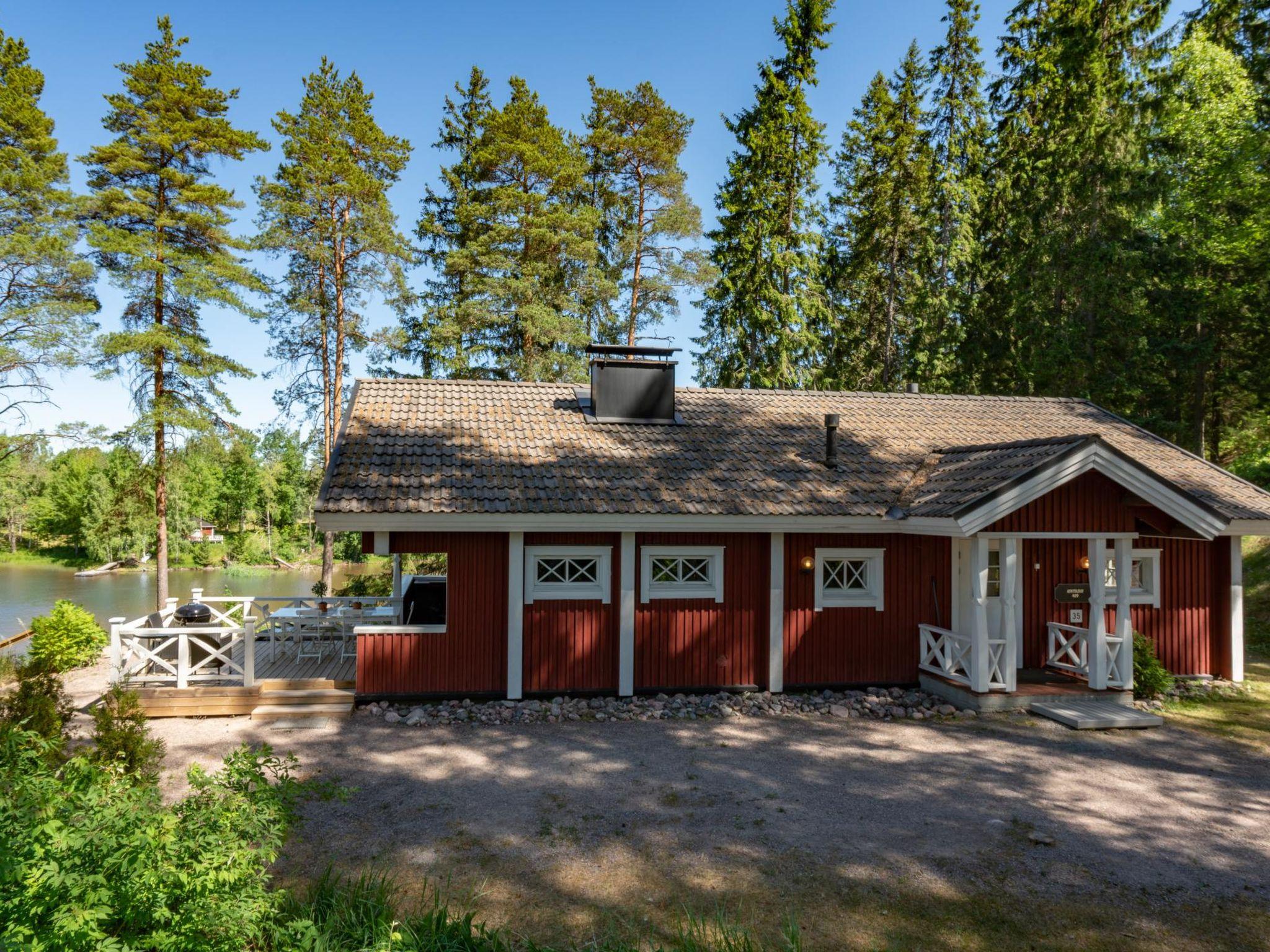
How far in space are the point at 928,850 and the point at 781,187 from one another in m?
20.2

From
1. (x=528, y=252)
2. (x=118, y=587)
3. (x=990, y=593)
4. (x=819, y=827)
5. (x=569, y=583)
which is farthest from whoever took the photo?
(x=118, y=587)

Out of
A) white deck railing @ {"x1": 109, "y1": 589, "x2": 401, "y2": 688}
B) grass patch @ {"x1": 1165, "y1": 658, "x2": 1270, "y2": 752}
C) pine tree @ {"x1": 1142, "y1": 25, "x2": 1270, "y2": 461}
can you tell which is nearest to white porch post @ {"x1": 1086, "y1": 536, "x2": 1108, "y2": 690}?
grass patch @ {"x1": 1165, "y1": 658, "x2": 1270, "y2": 752}

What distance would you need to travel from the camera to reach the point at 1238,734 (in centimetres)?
811

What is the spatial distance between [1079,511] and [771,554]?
3.79 meters

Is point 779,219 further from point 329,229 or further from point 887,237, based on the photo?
point 329,229

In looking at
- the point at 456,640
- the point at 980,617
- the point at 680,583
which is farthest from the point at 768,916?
the point at 980,617

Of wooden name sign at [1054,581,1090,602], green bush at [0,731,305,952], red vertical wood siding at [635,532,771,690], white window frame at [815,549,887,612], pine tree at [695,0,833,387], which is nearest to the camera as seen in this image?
green bush at [0,731,305,952]

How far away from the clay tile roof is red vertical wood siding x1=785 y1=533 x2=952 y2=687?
67 cm

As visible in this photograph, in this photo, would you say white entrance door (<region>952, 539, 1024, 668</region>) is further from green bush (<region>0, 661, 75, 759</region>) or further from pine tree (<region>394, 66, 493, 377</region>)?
pine tree (<region>394, 66, 493, 377</region>)

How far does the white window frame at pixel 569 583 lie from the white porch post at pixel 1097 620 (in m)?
6.02

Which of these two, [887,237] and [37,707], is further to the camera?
[887,237]

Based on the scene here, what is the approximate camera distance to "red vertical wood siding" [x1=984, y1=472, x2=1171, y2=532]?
8.73 m

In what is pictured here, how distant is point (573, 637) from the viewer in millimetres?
9109

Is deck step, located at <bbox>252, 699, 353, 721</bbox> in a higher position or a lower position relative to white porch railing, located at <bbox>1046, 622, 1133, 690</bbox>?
lower
